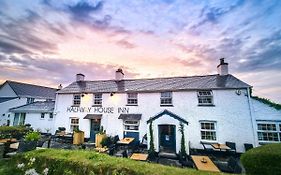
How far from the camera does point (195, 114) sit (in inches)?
587

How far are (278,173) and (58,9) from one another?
45.1 feet

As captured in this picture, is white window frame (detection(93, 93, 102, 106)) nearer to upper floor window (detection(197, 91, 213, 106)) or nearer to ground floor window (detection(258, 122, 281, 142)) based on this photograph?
upper floor window (detection(197, 91, 213, 106))

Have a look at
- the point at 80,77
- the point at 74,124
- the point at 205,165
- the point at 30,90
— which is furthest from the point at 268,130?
the point at 30,90

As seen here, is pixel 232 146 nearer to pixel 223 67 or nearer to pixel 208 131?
pixel 208 131

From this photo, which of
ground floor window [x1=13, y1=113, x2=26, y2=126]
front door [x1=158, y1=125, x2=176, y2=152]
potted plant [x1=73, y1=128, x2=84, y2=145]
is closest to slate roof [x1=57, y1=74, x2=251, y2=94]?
front door [x1=158, y1=125, x2=176, y2=152]

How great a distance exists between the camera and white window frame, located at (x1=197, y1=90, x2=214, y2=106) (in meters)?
14.9

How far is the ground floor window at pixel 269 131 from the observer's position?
13.0m

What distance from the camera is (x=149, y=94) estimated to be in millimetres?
16672

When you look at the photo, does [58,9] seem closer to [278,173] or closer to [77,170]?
[77,170]

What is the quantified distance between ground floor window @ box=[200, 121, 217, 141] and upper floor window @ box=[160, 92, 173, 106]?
387cm

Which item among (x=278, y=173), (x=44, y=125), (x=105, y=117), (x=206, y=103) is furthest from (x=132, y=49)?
(x=44, y=125)

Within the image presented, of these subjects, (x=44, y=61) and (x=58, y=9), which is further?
(x=44, y=61)

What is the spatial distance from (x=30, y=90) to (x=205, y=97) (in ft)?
117

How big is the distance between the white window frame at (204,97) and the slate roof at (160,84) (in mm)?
551
